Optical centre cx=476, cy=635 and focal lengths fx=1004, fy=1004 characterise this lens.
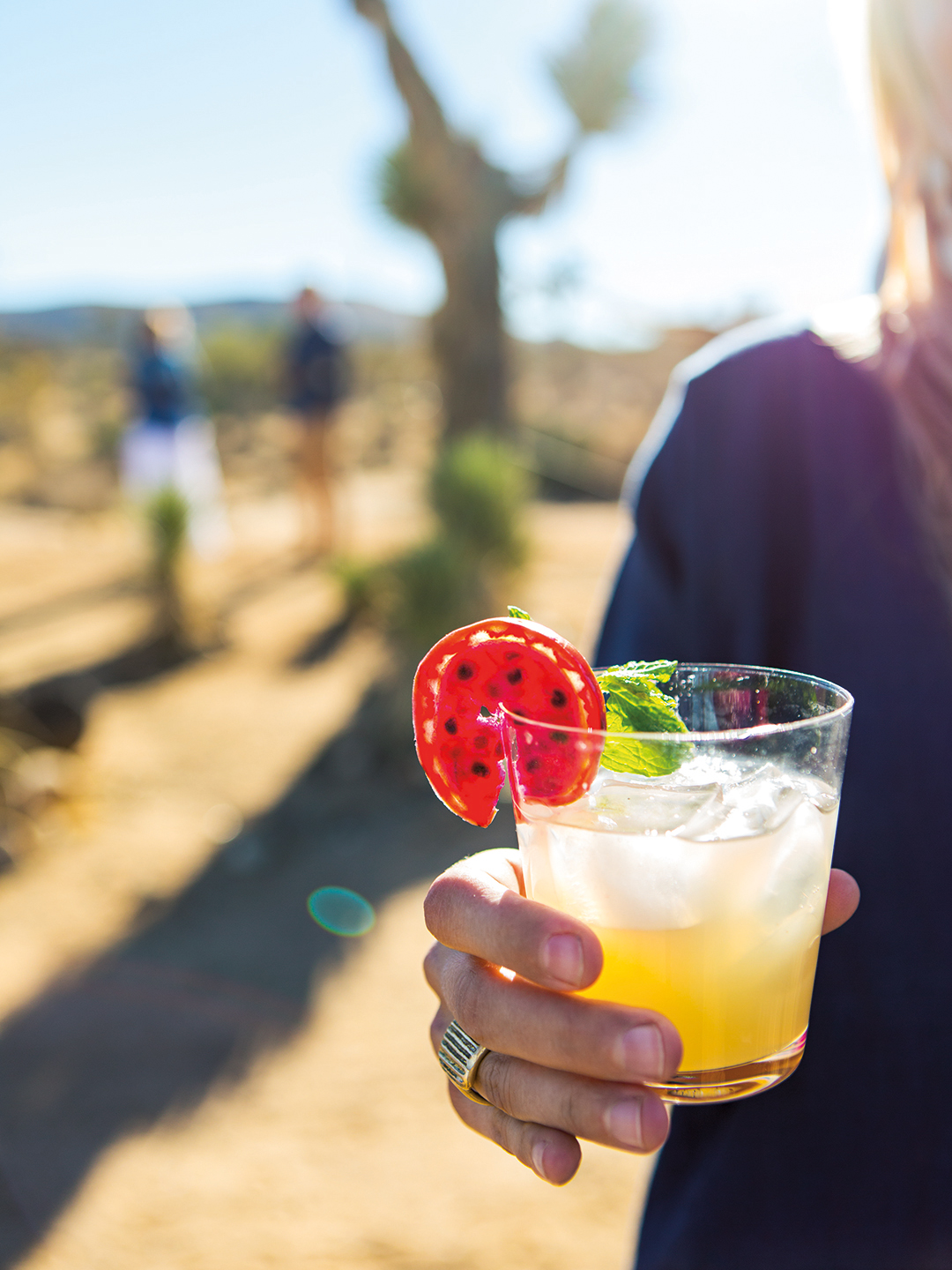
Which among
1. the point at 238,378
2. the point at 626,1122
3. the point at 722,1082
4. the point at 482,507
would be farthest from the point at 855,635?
the point at 238,378

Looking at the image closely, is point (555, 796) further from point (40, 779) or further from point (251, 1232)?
point (40, 779)

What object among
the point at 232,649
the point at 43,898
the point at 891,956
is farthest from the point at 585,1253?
the point at 232,649

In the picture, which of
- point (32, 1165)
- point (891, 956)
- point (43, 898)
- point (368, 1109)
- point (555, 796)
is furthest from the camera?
point (43, 898)

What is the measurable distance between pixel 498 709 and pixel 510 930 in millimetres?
196

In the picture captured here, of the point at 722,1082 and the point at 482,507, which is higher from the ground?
the point at 722,1082

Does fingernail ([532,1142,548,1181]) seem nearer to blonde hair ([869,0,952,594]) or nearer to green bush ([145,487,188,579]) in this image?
blonde hair ([869,0,952,594])

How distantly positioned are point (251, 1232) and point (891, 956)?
2.25m

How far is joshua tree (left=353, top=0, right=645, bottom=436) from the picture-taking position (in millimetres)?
9719

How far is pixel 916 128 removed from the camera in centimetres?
152

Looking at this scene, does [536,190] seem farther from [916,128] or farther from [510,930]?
[510,930]

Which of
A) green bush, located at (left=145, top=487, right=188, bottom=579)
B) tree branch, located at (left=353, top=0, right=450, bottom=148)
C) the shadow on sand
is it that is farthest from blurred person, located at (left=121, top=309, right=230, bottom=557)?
the shadow on sand

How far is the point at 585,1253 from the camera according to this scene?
2.79 m

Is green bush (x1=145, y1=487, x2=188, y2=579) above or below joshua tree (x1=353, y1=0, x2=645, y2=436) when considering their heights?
below

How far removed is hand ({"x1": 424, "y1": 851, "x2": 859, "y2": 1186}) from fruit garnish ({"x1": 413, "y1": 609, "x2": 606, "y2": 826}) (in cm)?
9
